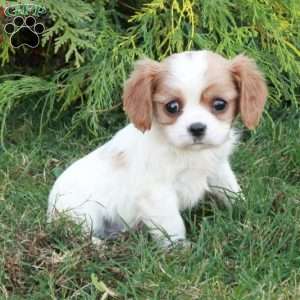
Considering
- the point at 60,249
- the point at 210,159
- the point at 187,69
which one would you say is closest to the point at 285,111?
the point at 210,159

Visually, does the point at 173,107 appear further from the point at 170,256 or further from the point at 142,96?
the point at 170,256

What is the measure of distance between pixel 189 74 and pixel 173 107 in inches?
7.5

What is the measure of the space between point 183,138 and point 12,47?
2.29 metres

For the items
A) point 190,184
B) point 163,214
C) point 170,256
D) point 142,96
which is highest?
point 142,96

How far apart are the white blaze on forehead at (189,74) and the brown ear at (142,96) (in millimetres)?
128

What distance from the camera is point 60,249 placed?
364 centimetres

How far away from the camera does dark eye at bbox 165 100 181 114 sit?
11.7 ft

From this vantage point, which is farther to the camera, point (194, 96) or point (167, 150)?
point (167, 150)

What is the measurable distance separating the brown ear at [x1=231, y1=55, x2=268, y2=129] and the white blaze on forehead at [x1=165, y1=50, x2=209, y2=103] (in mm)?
227

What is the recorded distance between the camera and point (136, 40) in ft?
17.6
